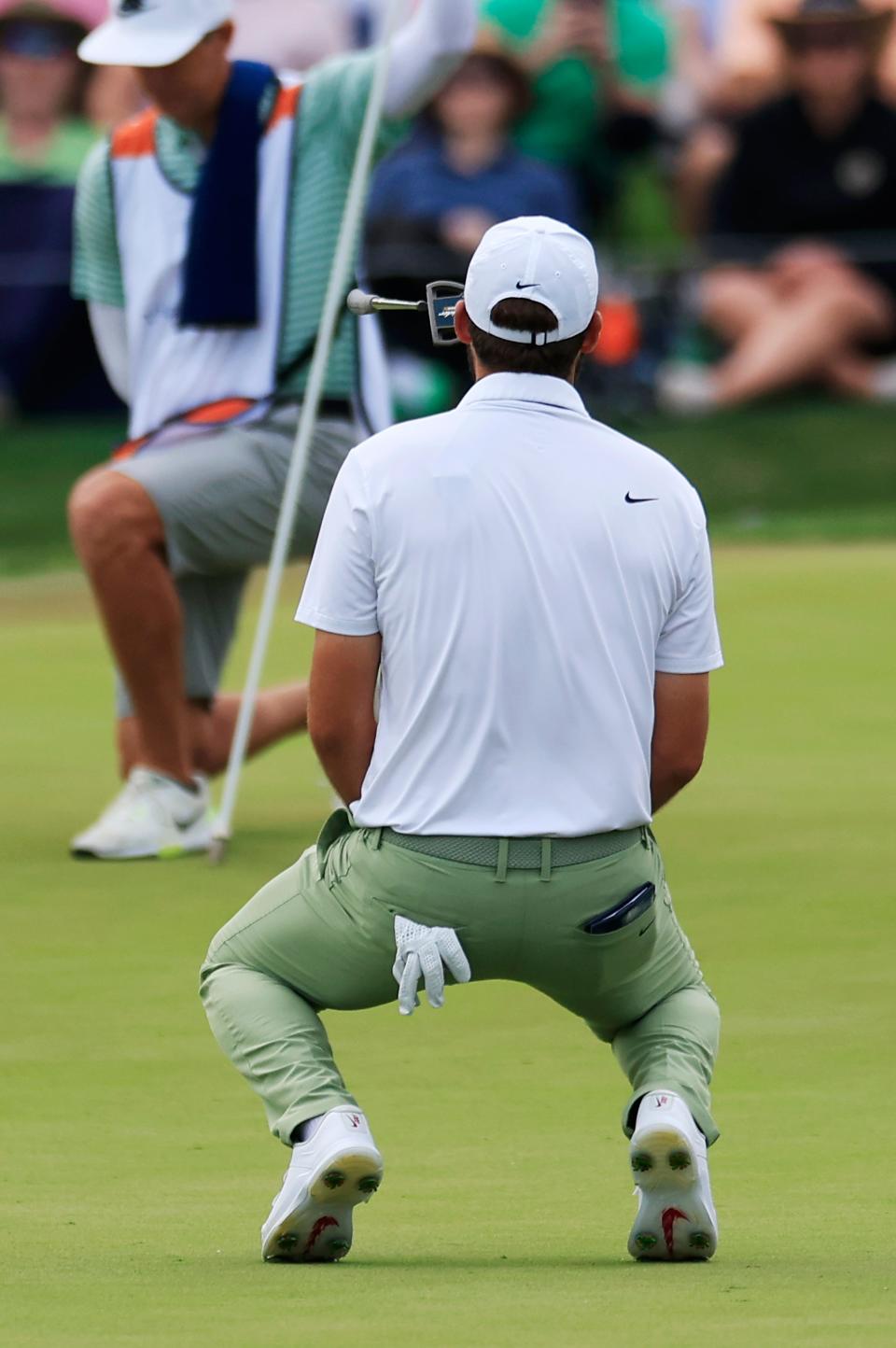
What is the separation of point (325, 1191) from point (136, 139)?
14.6 feet

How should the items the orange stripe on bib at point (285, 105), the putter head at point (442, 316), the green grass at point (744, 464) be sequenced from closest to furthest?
the putter head at point (442, 316), the orange stripe on bib at point (285, 105), the green grass at point (744, 464)

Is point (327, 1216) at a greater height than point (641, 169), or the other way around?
point (327, 1216)

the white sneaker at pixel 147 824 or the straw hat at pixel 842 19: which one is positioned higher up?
the white sneaker at pixel 147 824

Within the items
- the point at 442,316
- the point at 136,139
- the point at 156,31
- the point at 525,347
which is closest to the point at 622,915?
the point at 525,347

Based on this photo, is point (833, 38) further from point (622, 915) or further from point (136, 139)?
point (622, 915)

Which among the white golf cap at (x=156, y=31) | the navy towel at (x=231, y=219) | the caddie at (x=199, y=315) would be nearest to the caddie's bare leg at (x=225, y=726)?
the caddie at (x=199, y=315)

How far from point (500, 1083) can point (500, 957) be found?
3.89ft

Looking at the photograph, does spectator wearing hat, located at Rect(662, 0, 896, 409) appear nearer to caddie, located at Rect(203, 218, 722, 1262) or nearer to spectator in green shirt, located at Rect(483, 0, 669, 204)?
spectator in green shirt, located at Rect(483, 0, 669, 204)

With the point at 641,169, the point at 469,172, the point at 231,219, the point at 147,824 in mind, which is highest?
the point at 231,219

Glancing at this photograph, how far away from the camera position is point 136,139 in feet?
25.9

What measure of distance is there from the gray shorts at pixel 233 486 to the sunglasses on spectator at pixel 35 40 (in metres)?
9.17

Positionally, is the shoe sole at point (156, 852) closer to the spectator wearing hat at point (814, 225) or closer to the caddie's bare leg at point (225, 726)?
the caddie's bare leg at point (225, 726)

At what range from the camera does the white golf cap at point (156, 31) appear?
298 inches

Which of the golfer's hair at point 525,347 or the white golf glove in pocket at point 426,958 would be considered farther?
the golfer's hair at point 525,347
